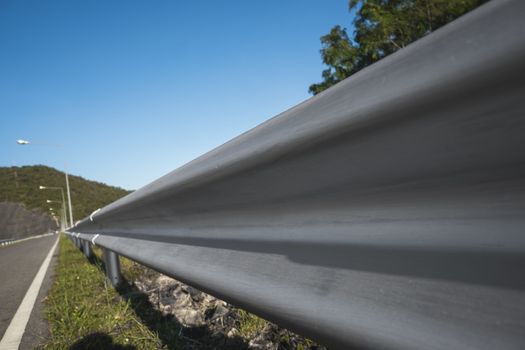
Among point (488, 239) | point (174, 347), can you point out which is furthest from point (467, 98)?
point (174, 347)

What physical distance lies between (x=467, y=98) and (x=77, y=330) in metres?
2.53

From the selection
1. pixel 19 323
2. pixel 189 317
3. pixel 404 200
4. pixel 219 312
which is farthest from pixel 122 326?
pixel 404 200

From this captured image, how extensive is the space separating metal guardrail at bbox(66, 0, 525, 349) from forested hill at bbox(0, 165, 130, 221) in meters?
64.7

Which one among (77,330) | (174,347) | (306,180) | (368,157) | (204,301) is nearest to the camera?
(368,157)

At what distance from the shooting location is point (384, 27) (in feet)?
54.0

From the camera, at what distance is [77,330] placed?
2.37m

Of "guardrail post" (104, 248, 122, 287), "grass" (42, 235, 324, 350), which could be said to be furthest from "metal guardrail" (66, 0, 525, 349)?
"guardrail post" (104, 248, 122, 287)

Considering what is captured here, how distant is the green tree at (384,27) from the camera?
15.9 m

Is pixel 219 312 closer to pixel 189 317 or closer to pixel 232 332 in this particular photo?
pixel 189 317

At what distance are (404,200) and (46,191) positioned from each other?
86.1 meters

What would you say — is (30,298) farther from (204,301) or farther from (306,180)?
(306,180)

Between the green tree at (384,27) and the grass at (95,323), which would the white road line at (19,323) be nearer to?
the grass at (95,323)

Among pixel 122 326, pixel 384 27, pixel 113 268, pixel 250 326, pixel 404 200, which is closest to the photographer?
pixel 404 200

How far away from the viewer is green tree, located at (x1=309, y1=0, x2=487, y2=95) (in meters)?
15.9
